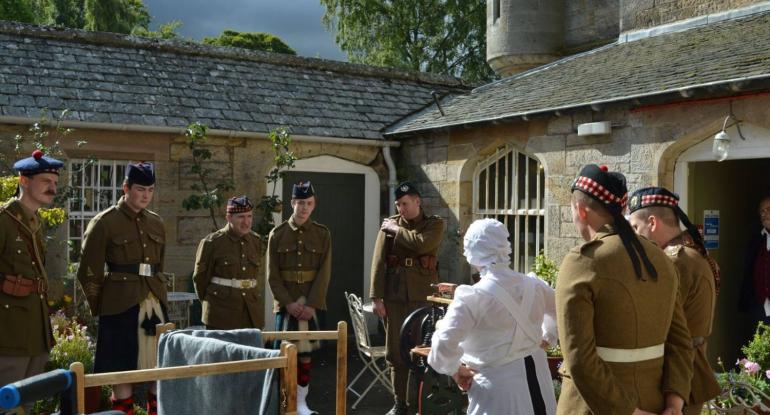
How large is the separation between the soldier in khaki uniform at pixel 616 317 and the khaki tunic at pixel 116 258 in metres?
3.53

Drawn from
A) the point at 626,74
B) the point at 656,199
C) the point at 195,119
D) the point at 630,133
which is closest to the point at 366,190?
the point at 195,119

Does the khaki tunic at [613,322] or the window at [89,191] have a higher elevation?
the window at [89,191]

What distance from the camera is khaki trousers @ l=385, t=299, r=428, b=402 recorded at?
625 cm

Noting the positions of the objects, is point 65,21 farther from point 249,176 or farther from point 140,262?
point 140,262

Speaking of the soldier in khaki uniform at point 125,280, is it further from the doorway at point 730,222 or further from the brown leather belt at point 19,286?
the doorway at point 730,222

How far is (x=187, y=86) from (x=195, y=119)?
957 millimetres

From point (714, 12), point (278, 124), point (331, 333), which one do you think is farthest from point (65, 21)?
point (331, 333)

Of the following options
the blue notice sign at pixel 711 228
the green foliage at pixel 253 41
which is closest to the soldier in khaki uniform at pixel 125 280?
the blue notice sign at pixel 711 228

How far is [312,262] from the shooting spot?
21.6 ft

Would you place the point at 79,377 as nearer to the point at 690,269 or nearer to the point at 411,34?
the point at 690,269

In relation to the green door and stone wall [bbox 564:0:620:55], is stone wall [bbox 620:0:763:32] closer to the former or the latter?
stone wall [bbox 564:0:620:55]

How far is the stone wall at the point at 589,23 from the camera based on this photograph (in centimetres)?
1284

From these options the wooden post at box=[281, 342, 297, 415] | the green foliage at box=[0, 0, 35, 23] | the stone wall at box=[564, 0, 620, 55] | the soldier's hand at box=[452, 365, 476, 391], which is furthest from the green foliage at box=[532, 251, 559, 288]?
the green foliage at box=[0, 0, 35, 23]

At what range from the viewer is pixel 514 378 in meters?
3.67
